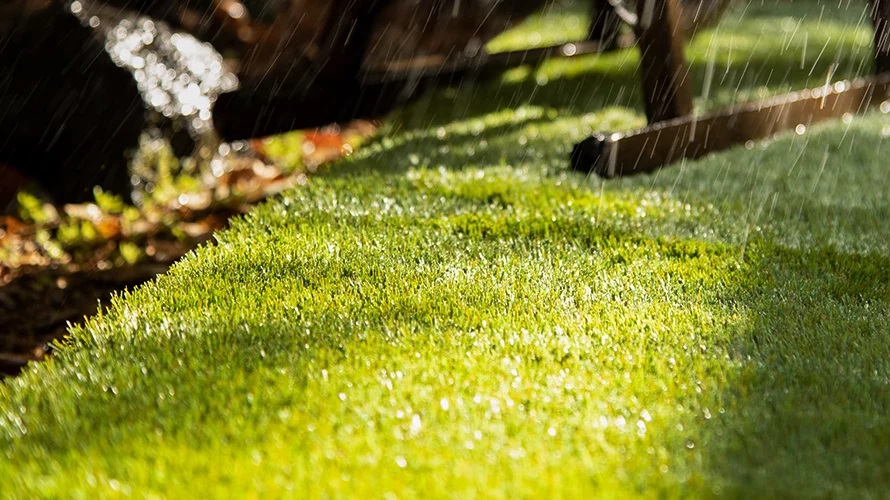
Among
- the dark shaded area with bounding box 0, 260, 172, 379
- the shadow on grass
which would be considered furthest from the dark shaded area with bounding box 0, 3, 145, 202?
the shadow on grass

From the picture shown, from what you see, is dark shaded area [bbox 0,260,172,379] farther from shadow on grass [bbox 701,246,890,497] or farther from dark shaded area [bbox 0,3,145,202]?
shadow on grass [bbox 701,246,890,497]

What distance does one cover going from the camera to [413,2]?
28.1 ft

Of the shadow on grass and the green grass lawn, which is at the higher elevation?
the shadow on grass

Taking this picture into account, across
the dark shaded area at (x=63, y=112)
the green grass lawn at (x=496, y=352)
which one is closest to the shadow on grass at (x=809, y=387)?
the green grass lawn at (x=496, y=352)

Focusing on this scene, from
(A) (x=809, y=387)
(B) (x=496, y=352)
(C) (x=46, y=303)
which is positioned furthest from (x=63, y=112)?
(A) (x=809, y=387)

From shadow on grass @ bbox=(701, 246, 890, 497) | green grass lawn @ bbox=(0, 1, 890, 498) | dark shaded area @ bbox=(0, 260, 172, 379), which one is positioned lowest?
dark shaded area @ bbox=(0, 260, 172, 379)

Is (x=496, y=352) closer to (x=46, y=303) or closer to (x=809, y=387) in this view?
(x=809, y=387)

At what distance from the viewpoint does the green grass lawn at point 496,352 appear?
5.74 ft

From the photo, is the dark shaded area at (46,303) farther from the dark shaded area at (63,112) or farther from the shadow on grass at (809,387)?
the shadow on grass at (809,387)

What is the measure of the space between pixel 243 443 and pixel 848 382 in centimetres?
133

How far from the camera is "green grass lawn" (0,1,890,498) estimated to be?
175 cm

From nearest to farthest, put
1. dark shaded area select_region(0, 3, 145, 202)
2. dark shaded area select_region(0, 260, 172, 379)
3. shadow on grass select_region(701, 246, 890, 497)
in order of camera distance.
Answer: shadow on grass select_region(701, 246, 890, 497), dark shaded area select_region(0, 260, 172, 379), dark shaded area select_region(0, 3, 145, 202)

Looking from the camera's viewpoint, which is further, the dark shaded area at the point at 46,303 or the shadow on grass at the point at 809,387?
the dark shaded area at the point at 46,303

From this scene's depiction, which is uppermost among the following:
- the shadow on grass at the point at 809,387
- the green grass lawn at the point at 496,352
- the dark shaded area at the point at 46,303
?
the shadow on grass at the point at 809,387
